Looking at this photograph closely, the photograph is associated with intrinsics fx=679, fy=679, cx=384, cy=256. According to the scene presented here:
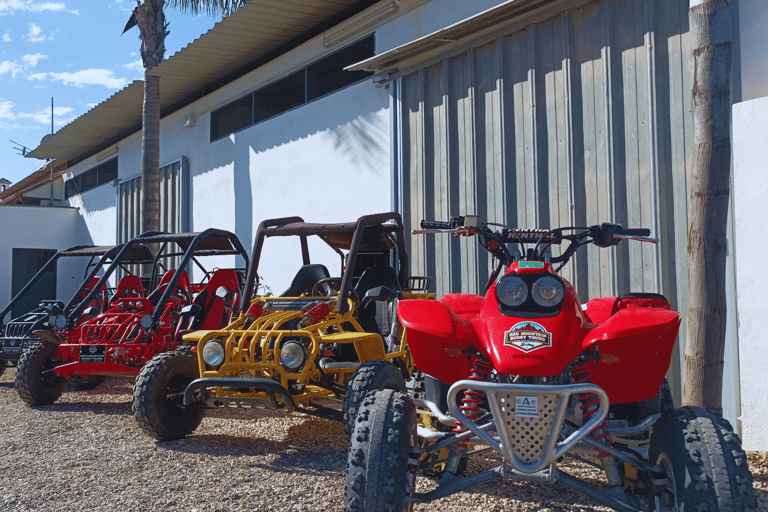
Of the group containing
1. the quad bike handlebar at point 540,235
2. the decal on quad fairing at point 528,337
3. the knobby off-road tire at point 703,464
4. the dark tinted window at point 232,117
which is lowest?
the knobby off-road tire at point 703,464

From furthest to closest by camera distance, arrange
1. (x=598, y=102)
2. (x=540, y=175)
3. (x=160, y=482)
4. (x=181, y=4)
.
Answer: (x=181, y=4) < (x=540, y=175) < (x=598, y=102) < (x=160, y=482)

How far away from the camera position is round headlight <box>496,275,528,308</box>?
305 centimetres

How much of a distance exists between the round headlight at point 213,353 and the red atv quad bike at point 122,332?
2.12 metres

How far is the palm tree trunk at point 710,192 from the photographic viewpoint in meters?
4.27

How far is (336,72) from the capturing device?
10023mm

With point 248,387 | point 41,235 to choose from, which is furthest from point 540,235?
point 41,235

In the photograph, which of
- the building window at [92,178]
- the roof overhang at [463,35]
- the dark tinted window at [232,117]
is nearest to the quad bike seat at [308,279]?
the roof overhang at [463,35]

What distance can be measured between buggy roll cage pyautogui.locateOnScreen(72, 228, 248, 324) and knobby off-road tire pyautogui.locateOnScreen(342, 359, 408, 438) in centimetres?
310

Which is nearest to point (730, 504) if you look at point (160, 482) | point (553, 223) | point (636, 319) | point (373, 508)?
point (636, 319)

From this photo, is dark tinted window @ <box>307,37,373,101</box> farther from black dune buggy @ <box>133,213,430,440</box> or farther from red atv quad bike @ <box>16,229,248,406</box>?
black dune buggy @ <box>133,213,430,440</box>

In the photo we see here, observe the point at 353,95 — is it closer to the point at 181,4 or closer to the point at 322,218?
the point at 322,218

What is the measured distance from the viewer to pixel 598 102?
652 cm

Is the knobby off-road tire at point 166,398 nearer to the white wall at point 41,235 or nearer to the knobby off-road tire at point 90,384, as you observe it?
the knobby off-road tire at point 90,384

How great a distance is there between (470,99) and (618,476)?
550 centimetres
